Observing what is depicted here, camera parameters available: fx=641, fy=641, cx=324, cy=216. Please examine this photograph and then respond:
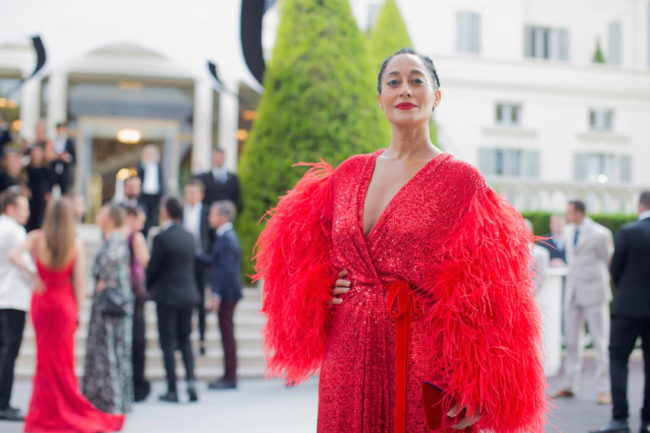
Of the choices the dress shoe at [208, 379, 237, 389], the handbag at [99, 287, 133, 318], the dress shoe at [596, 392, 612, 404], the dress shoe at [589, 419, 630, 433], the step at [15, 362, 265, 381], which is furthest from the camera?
the step at [15, 362, 265, 381]

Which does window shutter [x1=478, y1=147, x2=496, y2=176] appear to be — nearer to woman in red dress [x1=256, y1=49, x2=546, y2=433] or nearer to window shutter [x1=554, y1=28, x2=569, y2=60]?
window shutter [x1=554, y1=28, x2=569, y2=60]

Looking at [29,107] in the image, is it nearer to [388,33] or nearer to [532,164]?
[388,33]

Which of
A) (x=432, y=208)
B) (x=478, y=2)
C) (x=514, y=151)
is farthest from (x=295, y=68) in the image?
(x=478, y=2)

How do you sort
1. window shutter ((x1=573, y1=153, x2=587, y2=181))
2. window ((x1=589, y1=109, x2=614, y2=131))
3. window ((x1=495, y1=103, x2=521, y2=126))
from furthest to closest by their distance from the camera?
1. window ((x1=589, y1=109, x2=614, y2=131))
2. window ((x1=495, y1=103, x2=521, y2=126))
3. window shutter ((x1=573, y1=153, x2=587, y2=181))

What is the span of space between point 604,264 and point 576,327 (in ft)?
2.45

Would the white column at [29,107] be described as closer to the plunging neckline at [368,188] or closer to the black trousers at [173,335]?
the black trousers at [173,335]

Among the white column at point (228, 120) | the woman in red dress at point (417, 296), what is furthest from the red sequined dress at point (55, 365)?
the white column at point (228, 120)

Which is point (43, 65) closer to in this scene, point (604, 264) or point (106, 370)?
point (106, 370)

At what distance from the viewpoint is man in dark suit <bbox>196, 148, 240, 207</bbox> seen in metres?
8.42

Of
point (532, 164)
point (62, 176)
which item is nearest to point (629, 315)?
point (62, 176)

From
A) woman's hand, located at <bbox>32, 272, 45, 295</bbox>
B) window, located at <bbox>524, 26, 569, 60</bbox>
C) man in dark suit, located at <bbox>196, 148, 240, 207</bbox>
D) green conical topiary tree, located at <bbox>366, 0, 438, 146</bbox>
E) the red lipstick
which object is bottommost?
woman's hand, located at <bbox>32, 272, 45, 295</bbox>

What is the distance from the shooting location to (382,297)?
1.89 m

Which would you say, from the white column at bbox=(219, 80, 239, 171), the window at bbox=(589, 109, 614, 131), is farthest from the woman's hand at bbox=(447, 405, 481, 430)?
the window at bbox=(589, 109, 614, 131)

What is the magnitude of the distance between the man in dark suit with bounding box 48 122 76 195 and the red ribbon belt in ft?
30.1
